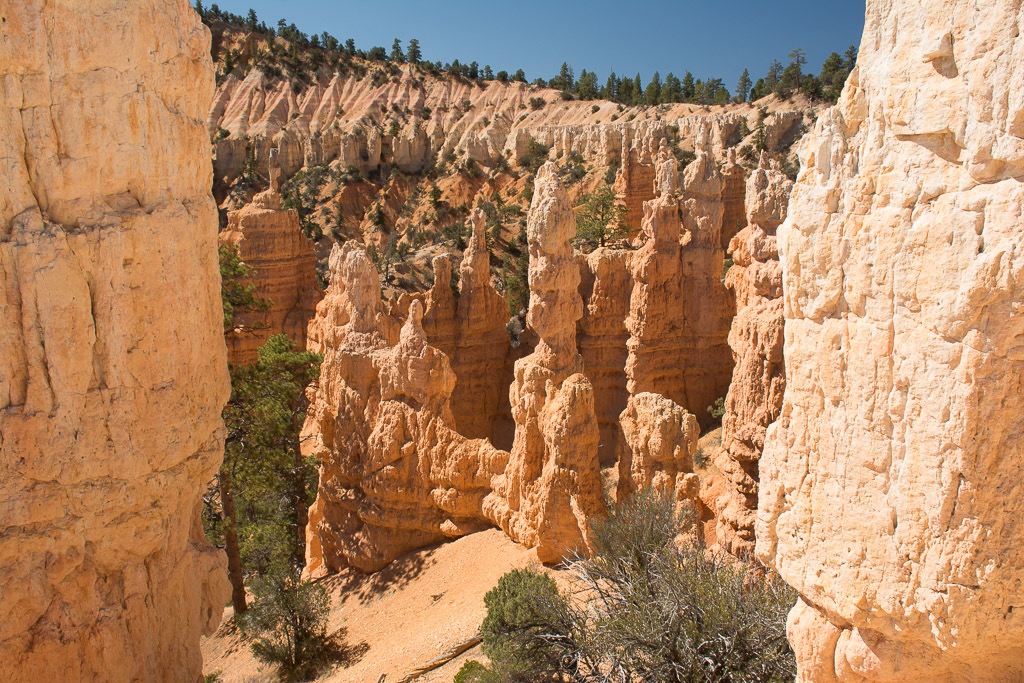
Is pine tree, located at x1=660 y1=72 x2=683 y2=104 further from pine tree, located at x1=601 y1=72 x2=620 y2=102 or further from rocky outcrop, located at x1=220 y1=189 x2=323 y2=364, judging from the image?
rocky outcrop, located at x1=220 y1=189 x2=323 y2=364

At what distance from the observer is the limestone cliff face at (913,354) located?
3686 mm

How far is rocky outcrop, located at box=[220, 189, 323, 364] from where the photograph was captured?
2575 centimetres

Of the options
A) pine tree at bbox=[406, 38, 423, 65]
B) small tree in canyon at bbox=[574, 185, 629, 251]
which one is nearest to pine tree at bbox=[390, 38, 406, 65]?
pine tree at bbox=[406, 38, 423, 65]

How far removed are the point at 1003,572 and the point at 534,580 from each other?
6059 millimetres

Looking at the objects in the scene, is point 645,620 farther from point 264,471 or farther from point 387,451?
point 264,471

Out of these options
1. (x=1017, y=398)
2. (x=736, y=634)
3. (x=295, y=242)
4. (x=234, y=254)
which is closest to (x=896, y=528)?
(x=1017, y=398)

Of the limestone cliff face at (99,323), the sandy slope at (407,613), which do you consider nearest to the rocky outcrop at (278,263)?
the sandy slope at (407,613)

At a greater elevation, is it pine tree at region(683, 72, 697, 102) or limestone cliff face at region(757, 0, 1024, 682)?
pine tree at region(683, 72, 697, 102)

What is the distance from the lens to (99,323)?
6.21m

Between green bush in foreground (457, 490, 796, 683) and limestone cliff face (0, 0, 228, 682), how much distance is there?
3670 mm

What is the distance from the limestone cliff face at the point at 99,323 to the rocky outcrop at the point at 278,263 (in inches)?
739

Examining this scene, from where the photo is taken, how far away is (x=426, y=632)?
34.6 feet

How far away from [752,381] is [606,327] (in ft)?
25.9

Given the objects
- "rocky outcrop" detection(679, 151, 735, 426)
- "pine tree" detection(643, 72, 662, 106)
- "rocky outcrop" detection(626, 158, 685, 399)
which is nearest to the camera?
"rocky outcrop" detection(626, 158, 685, 399)
